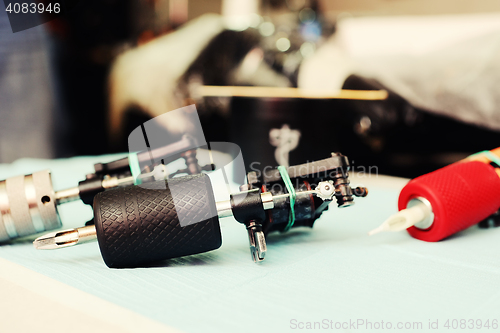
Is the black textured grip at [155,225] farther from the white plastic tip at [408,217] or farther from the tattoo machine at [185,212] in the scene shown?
the white plastic tip at [408,217]

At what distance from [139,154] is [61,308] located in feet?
0.80

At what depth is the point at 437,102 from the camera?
99 centimetres

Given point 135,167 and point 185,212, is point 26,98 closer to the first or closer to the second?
point 135,167

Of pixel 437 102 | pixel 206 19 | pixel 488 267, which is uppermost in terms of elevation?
pixel 206 19

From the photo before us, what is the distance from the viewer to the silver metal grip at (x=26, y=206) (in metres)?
0.50

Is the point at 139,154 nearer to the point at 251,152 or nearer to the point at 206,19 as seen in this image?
the point at 251,152

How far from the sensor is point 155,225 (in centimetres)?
43

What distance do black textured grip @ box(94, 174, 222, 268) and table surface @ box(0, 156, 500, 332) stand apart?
24 mm

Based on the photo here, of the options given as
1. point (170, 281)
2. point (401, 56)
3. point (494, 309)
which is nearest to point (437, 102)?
point (401, 56)

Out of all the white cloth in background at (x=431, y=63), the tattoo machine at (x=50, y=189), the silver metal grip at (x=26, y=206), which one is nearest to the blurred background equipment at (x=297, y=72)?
the white cloth in background at (x=431, y=63)
